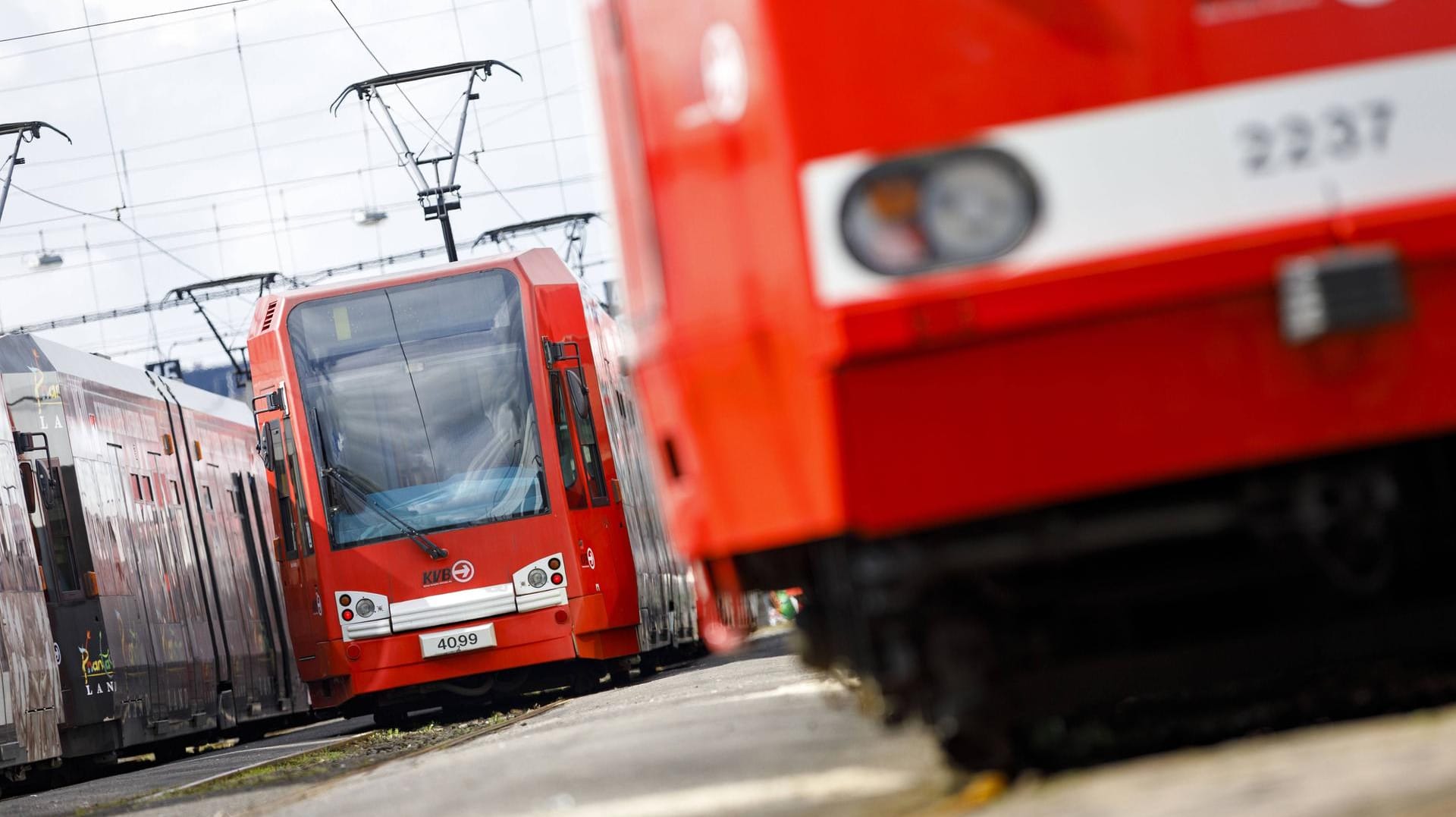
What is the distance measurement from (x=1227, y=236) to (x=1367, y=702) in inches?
58.4

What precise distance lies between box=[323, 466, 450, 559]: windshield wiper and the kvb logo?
0.11m

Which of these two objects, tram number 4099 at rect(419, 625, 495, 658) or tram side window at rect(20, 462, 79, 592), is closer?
tram number 4099 at rect(419, 625, 495, 658)

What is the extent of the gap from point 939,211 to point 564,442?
12.8m

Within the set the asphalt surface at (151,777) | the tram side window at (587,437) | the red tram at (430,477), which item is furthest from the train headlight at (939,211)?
the tram side window at (587,437)

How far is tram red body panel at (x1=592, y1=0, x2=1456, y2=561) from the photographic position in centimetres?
411

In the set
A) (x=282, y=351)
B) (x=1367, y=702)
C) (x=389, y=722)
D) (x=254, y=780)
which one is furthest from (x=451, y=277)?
(x=1367, y=702)

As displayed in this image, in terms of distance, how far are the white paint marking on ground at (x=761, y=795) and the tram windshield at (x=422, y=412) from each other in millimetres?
10899

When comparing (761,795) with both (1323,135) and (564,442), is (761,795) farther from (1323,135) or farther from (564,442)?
(564,442)

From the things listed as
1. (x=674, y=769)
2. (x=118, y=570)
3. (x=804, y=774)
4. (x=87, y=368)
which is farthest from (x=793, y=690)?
(x=87, y=368)

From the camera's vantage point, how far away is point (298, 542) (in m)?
17.0

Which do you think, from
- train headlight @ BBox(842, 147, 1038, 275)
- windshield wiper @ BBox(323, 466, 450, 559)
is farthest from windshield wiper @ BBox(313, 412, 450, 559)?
train headlight @ BBox(842, 147, 1038, 275)

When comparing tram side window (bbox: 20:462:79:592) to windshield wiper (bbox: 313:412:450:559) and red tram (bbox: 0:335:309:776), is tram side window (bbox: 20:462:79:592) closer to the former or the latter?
red tram (bbox: 0:335:309:776)

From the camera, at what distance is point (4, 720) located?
15.8 m

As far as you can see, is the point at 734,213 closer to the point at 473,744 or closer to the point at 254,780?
the point at 473,744
